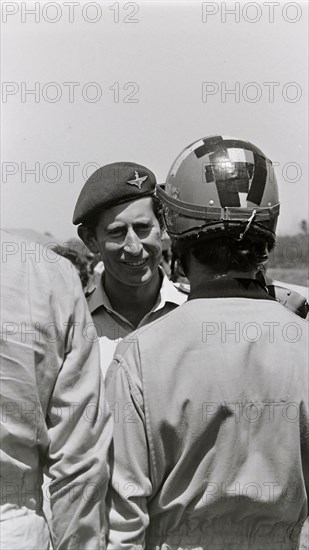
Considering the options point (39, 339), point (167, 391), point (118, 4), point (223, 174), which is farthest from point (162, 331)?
point (118, 4)

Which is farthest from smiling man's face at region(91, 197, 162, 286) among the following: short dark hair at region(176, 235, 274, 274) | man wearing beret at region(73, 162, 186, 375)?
short dark hair at region(176, 235, 274, 274)

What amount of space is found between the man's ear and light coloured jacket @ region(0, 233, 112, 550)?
2.10 metres

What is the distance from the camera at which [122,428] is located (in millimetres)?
2660

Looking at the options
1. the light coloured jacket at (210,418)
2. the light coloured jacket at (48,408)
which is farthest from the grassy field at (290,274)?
the light coloured jacket at (48,408)

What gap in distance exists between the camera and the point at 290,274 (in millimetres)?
20469

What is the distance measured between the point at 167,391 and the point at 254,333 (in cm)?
34

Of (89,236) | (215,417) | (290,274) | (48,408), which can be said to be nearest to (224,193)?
(215,417)

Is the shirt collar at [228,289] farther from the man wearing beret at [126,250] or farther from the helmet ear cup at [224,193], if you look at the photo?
the man wearing beret at [126,250]

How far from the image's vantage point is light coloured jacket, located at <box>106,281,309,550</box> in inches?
103

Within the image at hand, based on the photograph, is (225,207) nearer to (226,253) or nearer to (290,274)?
(226,253)

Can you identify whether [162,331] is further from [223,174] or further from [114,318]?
[114,318]

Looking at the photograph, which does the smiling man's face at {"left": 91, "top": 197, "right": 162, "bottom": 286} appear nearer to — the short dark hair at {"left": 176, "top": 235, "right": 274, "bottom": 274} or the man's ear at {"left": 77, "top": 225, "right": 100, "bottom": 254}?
the man's ear at {"left": 77, "top": 225, "right": 100, "bottom": 254}

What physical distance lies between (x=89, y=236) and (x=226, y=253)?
2.12 m

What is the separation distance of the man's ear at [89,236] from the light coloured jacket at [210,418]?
2.12 metres
